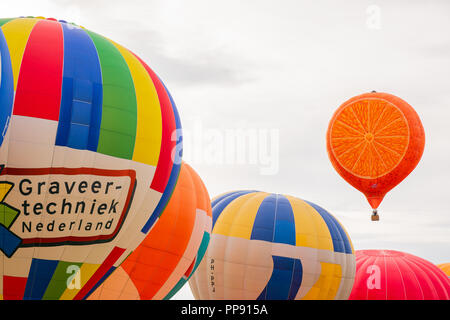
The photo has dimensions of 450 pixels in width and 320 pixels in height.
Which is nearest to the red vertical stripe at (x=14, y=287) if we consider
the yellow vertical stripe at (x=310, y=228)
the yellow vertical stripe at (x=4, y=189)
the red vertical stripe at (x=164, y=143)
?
the yellow vertical stripe at (x=4, y=189)

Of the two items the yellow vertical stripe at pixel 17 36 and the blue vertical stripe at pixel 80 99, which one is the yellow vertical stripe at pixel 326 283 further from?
the yellow vertical stripe at pixel 17 36

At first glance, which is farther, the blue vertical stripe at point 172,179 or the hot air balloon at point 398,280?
the hot air balloon at point 398,280

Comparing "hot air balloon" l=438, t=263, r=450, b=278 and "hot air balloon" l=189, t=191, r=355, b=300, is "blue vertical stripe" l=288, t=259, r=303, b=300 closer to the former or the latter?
"hot air balloon" l=189, t=191, r=355, b=300

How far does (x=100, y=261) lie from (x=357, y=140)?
397 inches

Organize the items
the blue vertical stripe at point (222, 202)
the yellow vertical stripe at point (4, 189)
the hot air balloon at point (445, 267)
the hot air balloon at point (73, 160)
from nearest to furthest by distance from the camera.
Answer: the yellow vertical stripe at point (4, 189) → the hot air balloon at point (73, 160) → the blue vertical stripe at point (222, 202) → the hot air balloon at point (445, 267)

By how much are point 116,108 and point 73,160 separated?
1.23 m

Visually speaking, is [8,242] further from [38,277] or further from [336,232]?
[336,232]

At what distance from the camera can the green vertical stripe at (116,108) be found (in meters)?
11.0

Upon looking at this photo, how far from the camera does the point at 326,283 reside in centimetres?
1920

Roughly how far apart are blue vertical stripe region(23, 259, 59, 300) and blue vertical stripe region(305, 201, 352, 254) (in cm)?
1069

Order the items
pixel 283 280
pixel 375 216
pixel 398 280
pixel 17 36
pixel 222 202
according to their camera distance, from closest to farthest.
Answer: pixel 17 36, pixel 283 280, pixel 375 216, pixel 222 202, pixel 398 280

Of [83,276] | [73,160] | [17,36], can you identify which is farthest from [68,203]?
[17,36]
